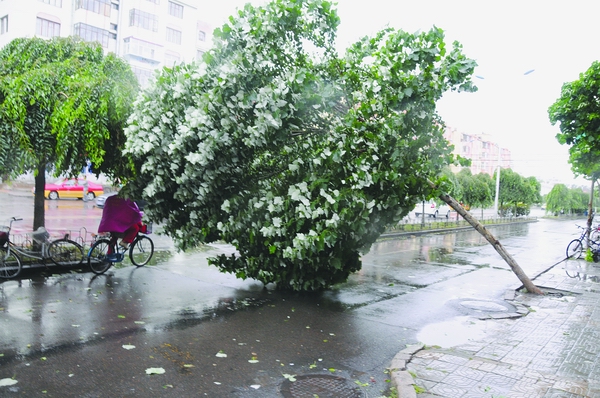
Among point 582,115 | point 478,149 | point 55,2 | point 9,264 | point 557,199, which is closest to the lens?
point 9,264

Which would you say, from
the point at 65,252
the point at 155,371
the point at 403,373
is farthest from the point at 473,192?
the point at 155,371

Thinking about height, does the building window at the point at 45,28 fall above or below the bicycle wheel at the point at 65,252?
above

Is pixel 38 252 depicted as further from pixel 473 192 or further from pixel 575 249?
pixel 473 192

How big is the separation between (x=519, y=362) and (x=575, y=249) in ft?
46.3

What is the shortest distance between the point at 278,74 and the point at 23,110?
4.64 m

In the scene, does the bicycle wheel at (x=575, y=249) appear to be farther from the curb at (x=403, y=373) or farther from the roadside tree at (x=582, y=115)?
the curb at (x=403, y=373)

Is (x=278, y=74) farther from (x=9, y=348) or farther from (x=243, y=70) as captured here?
(x=9, y=348)

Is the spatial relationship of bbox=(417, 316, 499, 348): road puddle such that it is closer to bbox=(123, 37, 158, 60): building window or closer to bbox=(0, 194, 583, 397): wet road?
bbox=(0, 194, 583, 397): wet road

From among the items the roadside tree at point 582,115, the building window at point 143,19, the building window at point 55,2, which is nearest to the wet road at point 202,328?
the roadside tree at point 582,115

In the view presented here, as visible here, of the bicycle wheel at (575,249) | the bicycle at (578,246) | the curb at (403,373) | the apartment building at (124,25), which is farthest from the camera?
the apartment building at (124,25)

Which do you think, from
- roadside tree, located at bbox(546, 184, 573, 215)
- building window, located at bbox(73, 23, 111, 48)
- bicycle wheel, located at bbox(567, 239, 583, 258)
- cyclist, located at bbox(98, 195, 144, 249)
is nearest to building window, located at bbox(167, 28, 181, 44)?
building window, located at bbox(73, 23, 111, 48)

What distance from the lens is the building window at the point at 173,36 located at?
48.4 metres

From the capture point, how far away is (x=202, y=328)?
7133 millimetres

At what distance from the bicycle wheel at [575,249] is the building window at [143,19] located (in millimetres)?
40174
